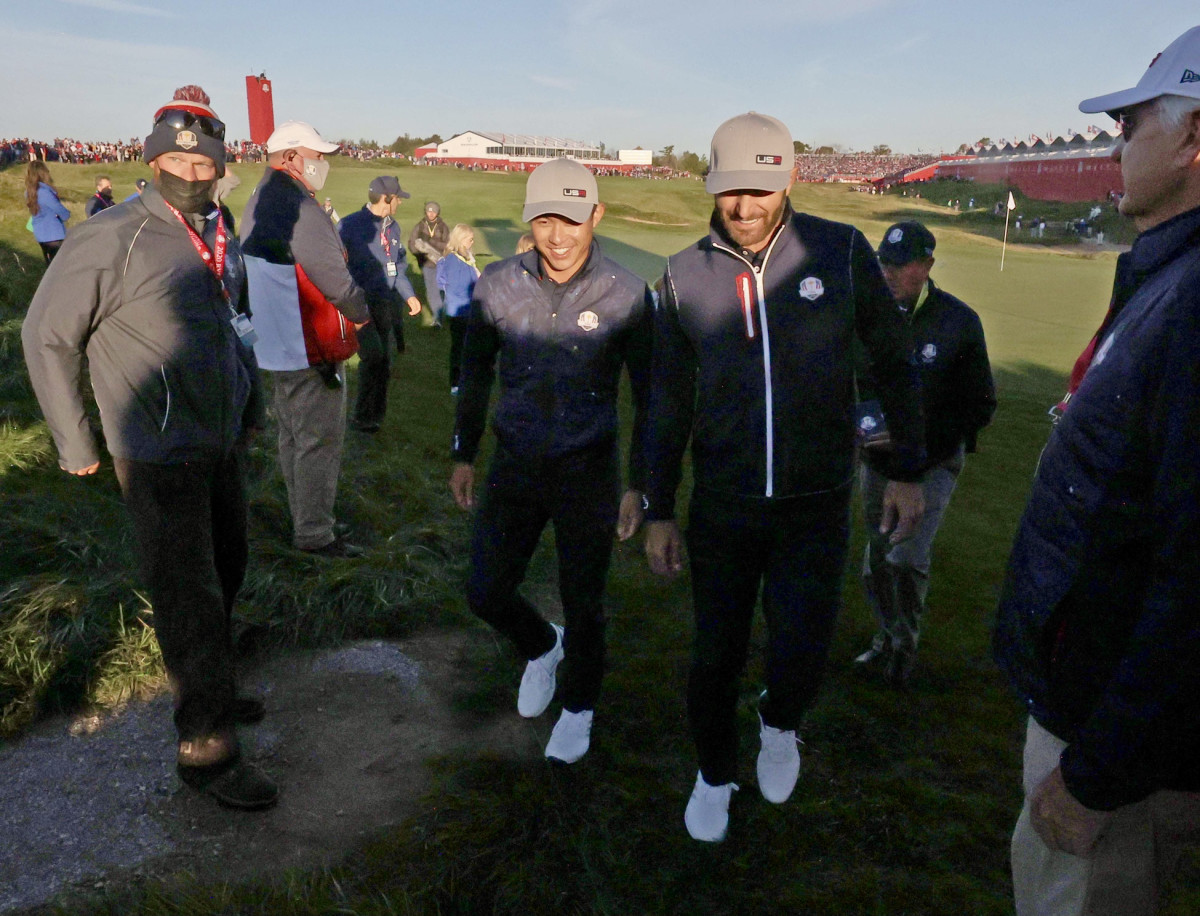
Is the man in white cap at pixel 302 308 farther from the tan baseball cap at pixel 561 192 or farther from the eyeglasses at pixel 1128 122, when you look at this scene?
the eyeglasses at pixel 1128 122

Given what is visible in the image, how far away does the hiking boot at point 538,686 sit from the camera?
3744mm

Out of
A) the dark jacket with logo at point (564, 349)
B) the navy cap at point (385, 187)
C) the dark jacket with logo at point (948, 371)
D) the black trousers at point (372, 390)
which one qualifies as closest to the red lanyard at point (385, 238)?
the navy cap at point (385, 187)

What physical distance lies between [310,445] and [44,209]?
1136 cm

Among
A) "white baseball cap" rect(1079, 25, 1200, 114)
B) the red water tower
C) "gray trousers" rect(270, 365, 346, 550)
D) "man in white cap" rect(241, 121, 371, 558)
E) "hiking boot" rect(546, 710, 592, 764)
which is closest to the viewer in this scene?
"white baseball cap" rect(1079, 25, 1200, 114)

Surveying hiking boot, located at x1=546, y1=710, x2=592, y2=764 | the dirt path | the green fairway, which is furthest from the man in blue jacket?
hiking boot, located at x1=546, y1=710, x2=592, y2=764

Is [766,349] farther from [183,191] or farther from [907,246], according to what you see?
[183,191]

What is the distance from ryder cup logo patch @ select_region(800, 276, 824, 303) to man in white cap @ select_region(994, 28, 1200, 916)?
988 millimetres

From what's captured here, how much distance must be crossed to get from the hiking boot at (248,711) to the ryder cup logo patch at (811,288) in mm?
2684

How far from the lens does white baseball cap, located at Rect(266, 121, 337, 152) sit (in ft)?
15.3

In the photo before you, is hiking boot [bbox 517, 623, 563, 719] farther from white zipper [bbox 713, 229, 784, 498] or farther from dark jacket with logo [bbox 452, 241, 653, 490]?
white zipper [bbox 713, 229, 784, 498]

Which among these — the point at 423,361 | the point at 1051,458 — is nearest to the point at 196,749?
the point at 1051,458

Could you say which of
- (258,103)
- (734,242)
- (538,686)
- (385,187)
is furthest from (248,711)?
(258,103)

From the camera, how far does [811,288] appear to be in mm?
2682

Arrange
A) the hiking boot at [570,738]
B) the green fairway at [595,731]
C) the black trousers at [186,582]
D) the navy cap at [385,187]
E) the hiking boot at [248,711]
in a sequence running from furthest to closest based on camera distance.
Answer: the navy cap at [385,187] < the hiking boot at [248,711] < the hiking boot at [570,738] < the black trousers at [186,582] < the green fairway at [595,731]
